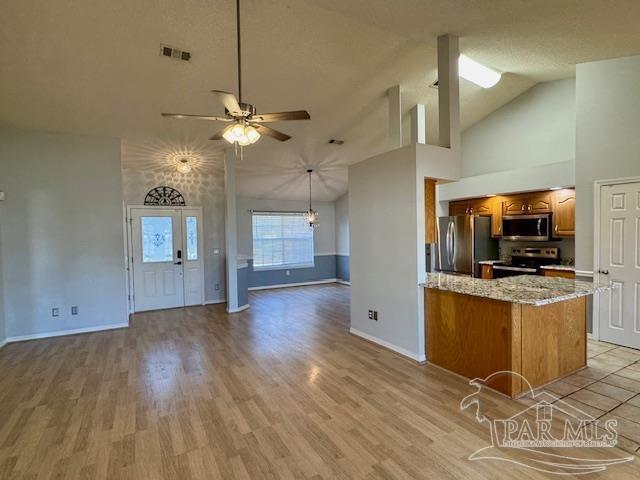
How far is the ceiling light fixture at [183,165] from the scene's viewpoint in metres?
5.78

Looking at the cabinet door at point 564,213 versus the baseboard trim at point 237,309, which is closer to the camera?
the cabinet door at point 564,213

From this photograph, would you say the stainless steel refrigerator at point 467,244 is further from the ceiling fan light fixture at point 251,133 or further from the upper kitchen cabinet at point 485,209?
the ceiling fan light fixture at point 251,133

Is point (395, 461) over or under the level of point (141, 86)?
under

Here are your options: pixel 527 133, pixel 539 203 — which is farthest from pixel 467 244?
pixel 527 133

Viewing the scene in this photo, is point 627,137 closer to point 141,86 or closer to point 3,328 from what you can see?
point 141,86

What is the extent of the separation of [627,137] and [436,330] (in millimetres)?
3160

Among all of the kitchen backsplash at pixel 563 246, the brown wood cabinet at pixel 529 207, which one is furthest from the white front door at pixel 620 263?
the kitchen backsplash at pixel 563 246

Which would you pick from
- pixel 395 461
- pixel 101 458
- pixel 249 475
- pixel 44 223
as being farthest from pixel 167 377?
pixel 44 223

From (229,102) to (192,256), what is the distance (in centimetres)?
476

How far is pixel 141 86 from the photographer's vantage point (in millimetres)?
3609

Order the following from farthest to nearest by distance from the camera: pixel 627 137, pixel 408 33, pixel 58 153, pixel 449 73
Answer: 1. pixel 58 153
2. pixel 627 137
3. pixel 449 73
4. pixel 408 33

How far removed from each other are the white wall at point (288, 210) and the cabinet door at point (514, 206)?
188 inches

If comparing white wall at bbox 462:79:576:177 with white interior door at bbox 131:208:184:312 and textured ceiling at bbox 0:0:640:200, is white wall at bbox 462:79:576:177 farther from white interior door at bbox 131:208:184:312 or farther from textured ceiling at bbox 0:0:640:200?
white interior door at bbox 131:208:184:312

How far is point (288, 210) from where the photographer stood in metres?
8.51
